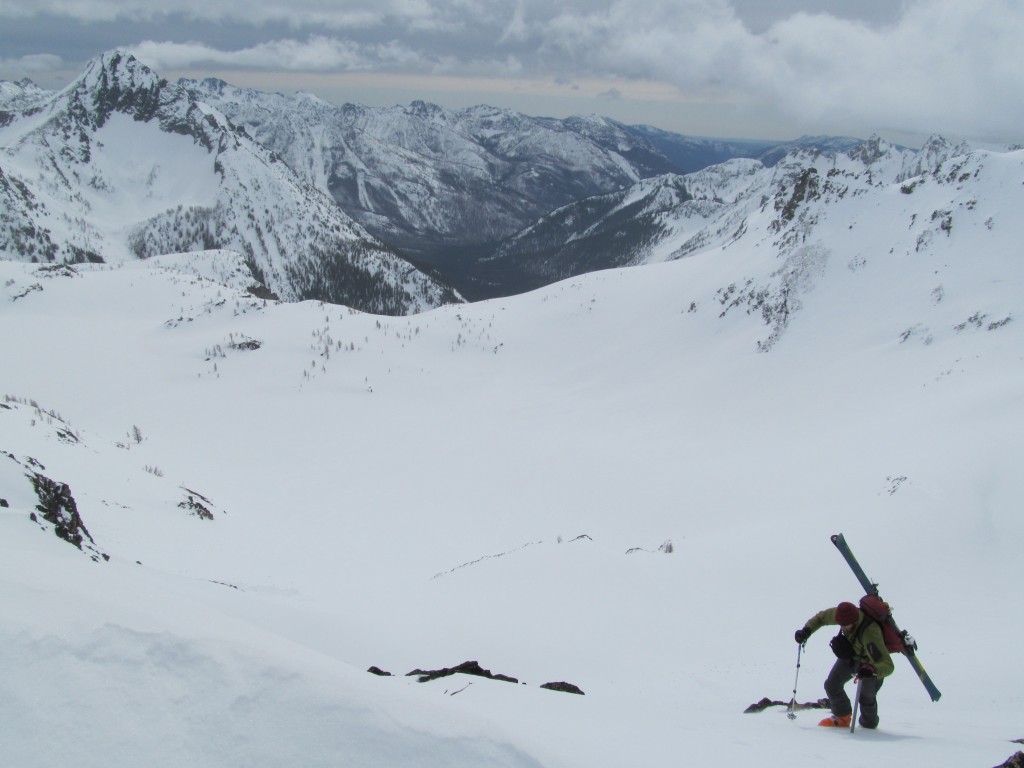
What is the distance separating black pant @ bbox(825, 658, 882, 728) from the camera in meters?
6.47

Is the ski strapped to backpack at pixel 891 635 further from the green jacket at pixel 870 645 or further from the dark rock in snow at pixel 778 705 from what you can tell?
the dark rock in snow at pixel 778 705

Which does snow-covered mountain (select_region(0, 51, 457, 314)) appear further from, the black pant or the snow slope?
the black pant

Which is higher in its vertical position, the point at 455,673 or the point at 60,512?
the point at 60,512

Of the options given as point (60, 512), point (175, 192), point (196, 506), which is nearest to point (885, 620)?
point (60, 512)

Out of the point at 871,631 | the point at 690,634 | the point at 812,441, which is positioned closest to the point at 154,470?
the point at 690,634

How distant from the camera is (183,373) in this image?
114ft

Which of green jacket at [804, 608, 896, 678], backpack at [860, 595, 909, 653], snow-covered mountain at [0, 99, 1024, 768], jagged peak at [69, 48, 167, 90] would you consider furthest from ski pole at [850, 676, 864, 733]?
jagged peak at [69, 48, 167, 90]

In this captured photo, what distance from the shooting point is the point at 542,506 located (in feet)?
72.0

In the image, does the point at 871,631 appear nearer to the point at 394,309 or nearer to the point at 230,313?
the point at 230,313

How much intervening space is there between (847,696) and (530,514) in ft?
49.5

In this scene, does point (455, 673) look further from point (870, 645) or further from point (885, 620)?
point (885, 620)

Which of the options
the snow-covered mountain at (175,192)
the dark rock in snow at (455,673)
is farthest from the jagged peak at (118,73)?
the dark rock in snow at (455,673)

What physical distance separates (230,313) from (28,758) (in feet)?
145

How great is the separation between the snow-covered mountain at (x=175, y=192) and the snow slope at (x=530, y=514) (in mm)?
107629
